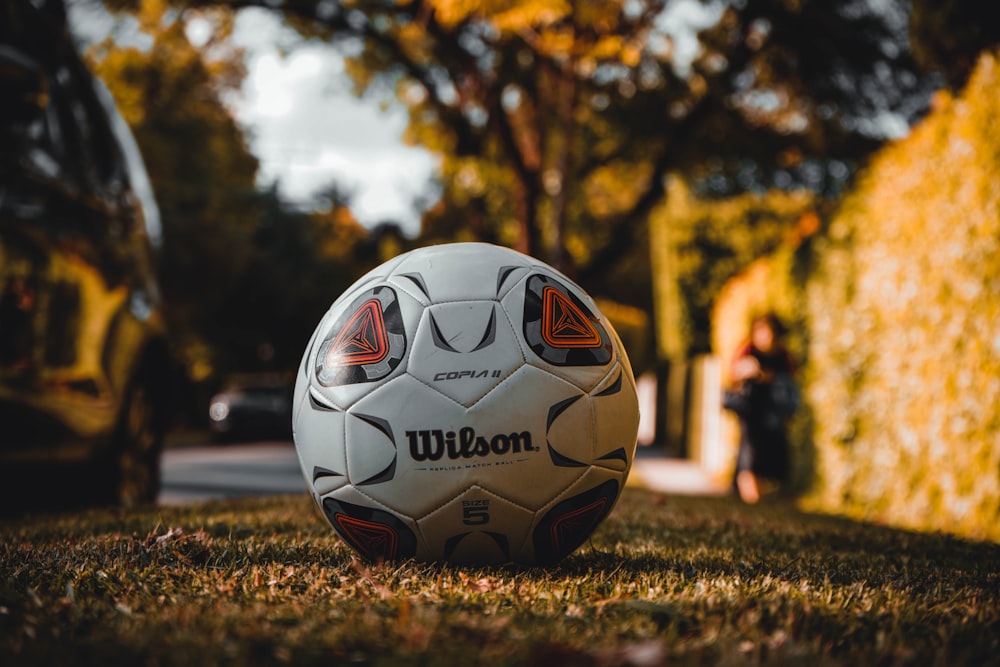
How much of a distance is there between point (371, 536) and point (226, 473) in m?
10.8

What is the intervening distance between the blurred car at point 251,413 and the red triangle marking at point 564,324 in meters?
19.3

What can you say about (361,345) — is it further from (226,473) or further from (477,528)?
(226,473)

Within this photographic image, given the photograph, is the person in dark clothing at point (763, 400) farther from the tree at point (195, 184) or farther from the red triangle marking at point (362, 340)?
the tree at point (195, 184)

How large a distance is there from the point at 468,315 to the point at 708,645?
1507 mm

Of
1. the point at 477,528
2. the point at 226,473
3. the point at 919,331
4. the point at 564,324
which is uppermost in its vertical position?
the point at 919,331

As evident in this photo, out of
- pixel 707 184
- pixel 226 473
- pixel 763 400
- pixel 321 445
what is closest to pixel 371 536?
pixel 321 445

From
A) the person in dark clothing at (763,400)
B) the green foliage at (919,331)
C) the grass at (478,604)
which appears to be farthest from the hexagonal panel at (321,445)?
the person in dark clothing at (763,400)

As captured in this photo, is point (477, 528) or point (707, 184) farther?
point (707, 184)

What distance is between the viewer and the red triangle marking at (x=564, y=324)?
319 centimetres

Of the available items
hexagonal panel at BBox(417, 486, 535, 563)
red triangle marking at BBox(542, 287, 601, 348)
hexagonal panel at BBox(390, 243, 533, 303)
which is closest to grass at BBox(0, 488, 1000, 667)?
hexagonal panel at BBox(417, 486, 535, 563)

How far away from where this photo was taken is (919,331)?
671 cm

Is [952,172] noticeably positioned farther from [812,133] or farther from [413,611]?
[812,133]

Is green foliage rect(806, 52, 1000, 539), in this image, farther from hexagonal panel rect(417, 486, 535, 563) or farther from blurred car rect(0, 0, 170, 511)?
blurred car rect(0, 0, 170, 511)

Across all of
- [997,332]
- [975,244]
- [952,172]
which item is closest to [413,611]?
[997,332]
